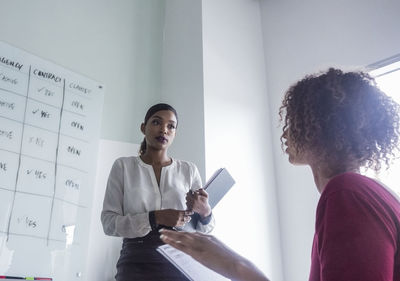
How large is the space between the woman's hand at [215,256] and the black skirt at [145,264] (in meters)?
0.53

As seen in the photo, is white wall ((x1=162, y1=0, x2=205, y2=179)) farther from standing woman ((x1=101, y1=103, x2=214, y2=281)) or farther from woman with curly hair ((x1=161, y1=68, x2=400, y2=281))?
woman with curly hair ((x1=161, y1=68, x2=400, y2=281))

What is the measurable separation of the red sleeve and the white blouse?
2.54 ft

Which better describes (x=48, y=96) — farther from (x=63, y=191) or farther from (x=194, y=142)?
(x=194, y=142)

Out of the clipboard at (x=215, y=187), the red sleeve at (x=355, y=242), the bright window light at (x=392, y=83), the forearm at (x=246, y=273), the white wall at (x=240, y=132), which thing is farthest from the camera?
the white wall at (x=240, y=132)

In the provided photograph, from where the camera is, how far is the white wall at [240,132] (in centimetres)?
200

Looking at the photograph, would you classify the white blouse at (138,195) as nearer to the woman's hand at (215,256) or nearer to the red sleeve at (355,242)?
the woman's hand at (215,256)

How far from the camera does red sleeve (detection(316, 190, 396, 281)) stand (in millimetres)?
540

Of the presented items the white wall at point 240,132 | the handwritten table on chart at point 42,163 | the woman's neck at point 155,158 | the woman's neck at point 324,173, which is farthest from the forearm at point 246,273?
the white wall at point 240,132

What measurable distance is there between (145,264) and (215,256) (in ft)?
2.02

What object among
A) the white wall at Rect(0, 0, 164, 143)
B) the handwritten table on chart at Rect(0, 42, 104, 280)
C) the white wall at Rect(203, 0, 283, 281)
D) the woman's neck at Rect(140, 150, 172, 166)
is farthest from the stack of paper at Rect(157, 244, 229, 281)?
the white wall at Rect(0, 0, 164, 143)

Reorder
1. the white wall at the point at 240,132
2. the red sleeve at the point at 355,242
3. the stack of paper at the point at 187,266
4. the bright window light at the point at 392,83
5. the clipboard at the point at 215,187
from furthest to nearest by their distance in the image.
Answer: the white wall at the point at 240,132, the bright window light at the point at 392,83, the clipboard at the point at 215,187, the stack of paper at the point at 187,266, the red sleeve at the point at 355,242

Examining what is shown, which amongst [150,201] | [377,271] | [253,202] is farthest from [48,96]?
[377,271]

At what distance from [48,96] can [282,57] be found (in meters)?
1.58

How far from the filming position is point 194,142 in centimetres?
203
